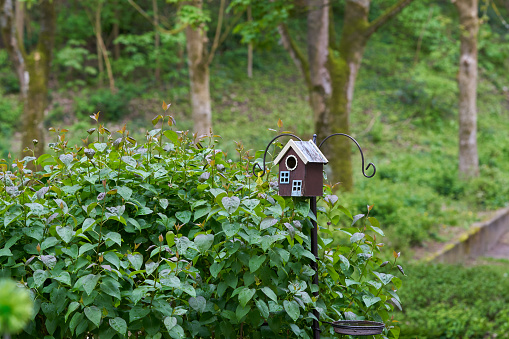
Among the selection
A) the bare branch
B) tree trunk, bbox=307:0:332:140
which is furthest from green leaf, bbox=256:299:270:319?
the bare branch

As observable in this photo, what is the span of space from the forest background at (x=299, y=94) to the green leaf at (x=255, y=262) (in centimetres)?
406

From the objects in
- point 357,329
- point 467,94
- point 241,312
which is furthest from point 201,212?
point 467,94

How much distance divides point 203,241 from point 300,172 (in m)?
0.60

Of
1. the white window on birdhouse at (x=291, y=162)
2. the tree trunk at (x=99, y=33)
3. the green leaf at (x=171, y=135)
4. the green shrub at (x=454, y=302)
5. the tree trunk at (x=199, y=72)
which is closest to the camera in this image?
the white window on birdhouse at (x=291, y=162)

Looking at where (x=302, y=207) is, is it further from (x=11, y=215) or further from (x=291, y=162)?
(x=11, y=215)

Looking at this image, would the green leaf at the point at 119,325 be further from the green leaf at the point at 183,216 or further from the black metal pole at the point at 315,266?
the black metal pole at the point at 315,266

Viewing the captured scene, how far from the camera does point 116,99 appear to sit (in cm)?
1892

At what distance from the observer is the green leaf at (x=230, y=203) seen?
198 cm

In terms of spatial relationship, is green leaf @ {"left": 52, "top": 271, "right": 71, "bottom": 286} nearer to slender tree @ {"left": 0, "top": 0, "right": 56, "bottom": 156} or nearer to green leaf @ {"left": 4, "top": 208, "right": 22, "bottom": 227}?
green leaf @ {"left": 4, "top": 208, "right": 22, "bottom": 227}

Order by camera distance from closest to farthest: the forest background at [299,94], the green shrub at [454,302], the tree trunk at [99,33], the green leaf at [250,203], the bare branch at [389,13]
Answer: the green leaf at [250,203] < the green shrub at [454,302] < the forest background at [299,94] < the bare branch at [389,13] < the tree trunk at [99,33]

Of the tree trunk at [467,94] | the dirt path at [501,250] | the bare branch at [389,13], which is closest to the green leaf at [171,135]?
the bare branch at [389,13]

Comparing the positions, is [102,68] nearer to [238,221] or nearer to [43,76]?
[43,76]

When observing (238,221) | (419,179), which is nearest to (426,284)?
(238,221)

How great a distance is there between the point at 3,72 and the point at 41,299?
2030cm
